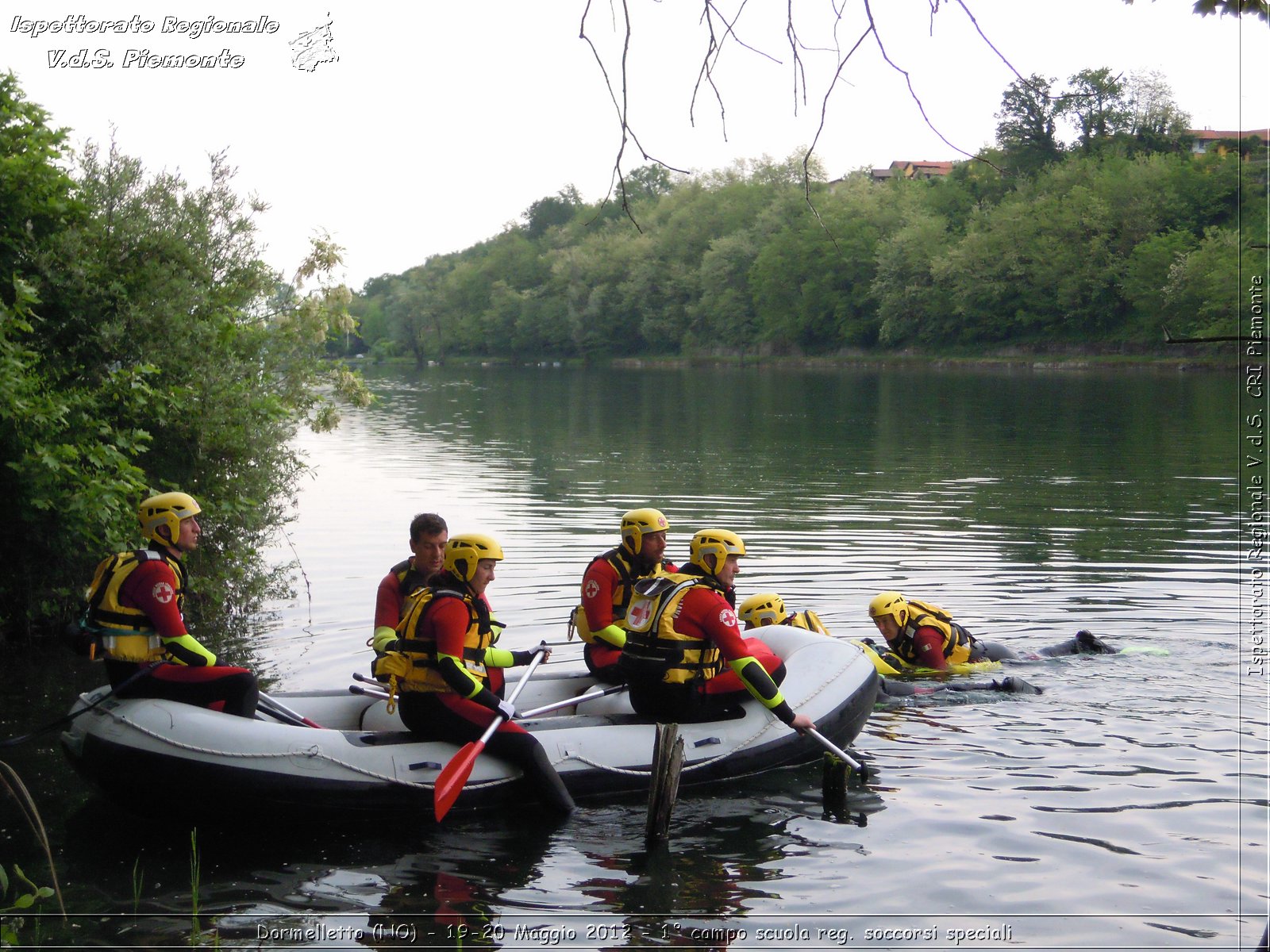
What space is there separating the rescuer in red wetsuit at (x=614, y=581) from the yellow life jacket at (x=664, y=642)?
0.59m

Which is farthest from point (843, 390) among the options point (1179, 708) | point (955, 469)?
point (1179, 708)

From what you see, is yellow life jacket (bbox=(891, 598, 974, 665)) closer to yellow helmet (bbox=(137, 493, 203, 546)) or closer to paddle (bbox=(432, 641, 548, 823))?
paddle (bbox=(432, 641, 548, 823))

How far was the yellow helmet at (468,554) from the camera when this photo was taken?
668cm

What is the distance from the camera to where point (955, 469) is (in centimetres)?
2241

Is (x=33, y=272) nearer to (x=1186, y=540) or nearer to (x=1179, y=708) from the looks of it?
(x=1179, y=708)

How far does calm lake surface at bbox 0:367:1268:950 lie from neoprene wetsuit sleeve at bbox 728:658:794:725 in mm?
620

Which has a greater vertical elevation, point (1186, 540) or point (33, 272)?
point (33, 272)

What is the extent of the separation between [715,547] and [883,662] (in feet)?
9.88

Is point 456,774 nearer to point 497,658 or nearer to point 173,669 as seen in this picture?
point 497,658

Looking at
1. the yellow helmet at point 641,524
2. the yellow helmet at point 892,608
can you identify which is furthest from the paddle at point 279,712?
the yellow helmet at point 892,608

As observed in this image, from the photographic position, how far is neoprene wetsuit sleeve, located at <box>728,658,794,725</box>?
7016 millimetres

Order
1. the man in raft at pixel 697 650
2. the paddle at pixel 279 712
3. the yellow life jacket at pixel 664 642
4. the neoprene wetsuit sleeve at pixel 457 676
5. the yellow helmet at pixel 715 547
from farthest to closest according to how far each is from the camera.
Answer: the paddle at pixel 279 712 → the yellow life jacket at pixel 664 642 → the yellow helmet at pixel 715 547 → the man in raft at pixel 697 650 → the neoprene wetsuit sleeve at pixel 457 676

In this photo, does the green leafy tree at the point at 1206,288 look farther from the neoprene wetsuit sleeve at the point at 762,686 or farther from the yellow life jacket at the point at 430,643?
the yellow life jacket at the point at 430,643

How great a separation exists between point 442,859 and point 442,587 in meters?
1.46
